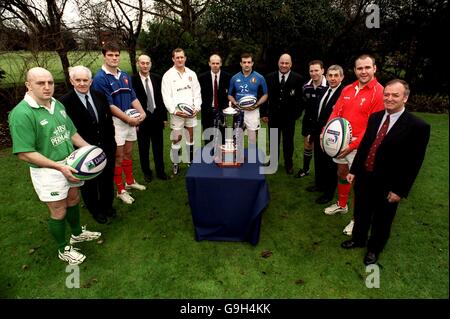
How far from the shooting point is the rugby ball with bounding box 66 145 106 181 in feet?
9.90

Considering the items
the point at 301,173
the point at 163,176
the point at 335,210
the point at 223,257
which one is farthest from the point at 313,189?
the point at 163,176

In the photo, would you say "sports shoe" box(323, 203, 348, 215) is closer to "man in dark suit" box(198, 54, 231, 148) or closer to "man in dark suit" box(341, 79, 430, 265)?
"man in dark suit" box(341, 79, 430, 265)

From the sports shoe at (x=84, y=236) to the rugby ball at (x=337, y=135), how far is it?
3.19 m

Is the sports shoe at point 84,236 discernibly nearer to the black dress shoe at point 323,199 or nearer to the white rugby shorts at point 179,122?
the white rugby shorts at point 179,122

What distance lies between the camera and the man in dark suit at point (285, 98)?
5.09m

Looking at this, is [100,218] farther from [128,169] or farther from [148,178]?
[148,178]

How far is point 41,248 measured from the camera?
378 cm

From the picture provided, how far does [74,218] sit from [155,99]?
2.35 metres

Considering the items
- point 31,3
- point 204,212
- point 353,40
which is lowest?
point 204,212

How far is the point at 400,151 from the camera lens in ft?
8.92

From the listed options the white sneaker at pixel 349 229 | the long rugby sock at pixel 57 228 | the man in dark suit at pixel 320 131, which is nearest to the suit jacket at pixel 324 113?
the man in dark suit at pixel 320 131
